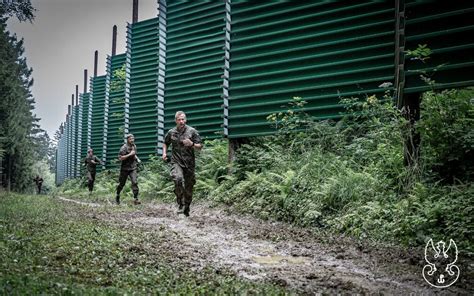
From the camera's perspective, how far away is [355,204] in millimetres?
6301

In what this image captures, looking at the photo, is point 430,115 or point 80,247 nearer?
point 80,247

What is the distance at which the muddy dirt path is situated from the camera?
11.0ft

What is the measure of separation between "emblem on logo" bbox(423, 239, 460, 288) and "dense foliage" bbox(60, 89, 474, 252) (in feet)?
0.82

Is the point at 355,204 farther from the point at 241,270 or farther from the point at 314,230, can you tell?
the point at 241,270

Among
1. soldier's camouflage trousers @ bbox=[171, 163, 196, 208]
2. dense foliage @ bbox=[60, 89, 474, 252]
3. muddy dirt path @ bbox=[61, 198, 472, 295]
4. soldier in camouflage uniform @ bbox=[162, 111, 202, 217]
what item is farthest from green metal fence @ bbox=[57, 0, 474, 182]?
muddy dirt path @ bbox=[61, 198, 472, 295]

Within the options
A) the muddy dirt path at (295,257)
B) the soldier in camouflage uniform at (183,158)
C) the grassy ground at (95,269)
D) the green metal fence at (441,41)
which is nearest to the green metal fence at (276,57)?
the green metal fence at (441,41)

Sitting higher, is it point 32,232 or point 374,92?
point 374,92

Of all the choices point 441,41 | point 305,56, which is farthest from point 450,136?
point 305,56

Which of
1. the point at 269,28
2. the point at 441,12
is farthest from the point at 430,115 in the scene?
the point at 269,28

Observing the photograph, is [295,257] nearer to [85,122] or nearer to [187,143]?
[187,143]

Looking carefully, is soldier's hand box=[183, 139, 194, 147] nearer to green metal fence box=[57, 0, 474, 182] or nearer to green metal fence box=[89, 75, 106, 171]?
green metal fence box=[57, 0, 474, 182]

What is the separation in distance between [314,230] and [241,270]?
2764mm

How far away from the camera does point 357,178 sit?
679 cm

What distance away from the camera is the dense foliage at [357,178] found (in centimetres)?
509
